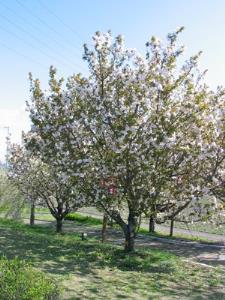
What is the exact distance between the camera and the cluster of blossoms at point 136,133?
15281 millimetres

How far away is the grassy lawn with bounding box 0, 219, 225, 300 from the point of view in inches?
452

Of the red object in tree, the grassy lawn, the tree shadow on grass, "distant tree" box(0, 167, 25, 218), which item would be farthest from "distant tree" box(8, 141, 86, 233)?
the red object in tree

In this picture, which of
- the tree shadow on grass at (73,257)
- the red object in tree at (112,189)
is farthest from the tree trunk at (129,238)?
the red object in tree at (112,189)

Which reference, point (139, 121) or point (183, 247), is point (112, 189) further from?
point (183, 247)

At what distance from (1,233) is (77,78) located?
928 centimetres

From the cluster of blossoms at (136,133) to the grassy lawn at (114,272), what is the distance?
6.33 ft

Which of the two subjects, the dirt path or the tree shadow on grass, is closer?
the tree shadow on grass

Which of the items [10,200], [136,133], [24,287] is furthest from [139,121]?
[10,200]

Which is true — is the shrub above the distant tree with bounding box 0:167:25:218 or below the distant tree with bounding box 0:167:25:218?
below

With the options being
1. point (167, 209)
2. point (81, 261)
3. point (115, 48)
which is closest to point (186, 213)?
point (167, 209)

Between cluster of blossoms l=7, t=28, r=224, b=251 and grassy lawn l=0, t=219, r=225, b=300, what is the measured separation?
1928mm

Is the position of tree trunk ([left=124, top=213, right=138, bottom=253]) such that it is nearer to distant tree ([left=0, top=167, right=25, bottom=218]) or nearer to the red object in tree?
the red object in tree

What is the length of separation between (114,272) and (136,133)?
484cm

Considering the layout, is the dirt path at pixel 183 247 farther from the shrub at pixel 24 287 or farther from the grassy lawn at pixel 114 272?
the shrub at pixel 24 287
